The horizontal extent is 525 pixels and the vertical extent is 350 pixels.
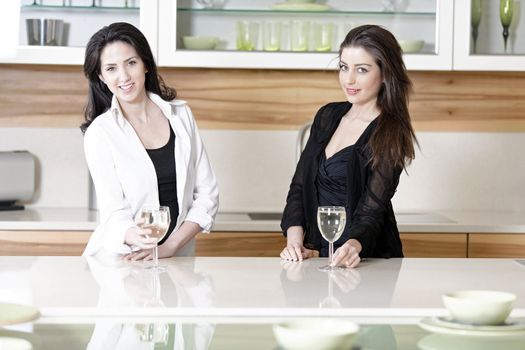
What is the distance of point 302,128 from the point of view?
13.4 feet

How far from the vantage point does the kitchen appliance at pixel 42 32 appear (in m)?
3.80

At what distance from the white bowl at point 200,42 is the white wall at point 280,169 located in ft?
1.38

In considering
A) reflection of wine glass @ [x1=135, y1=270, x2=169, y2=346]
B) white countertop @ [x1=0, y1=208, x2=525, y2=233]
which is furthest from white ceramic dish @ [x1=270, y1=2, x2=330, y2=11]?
reflection of wine glass @ [x1=135, y1=270, x2=169, y2=346]

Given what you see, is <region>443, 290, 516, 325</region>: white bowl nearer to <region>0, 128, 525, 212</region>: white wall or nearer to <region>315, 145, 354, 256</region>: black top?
<region>315, 145, 354, 256</region>: black top

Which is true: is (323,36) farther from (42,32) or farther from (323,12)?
(42,32)

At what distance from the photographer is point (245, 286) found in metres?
2.16

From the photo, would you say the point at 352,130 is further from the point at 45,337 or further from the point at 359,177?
the point at 45,337

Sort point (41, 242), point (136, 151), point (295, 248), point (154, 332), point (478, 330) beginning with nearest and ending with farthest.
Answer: point (478, 330)
point (154, 332)
point (295, 248)
point (136, 151)
point (41, 242)

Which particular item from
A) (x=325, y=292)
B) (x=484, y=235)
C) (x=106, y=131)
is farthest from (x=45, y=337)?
(x=484, y=235)

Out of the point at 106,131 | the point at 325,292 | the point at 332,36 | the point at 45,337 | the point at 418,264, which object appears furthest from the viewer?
the point at 332,36

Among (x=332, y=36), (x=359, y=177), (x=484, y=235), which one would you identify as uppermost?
(x=332, y=36)

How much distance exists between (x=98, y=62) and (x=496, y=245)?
168 cm

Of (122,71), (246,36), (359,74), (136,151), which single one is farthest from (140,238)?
(246,36)

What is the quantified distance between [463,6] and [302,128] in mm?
823
